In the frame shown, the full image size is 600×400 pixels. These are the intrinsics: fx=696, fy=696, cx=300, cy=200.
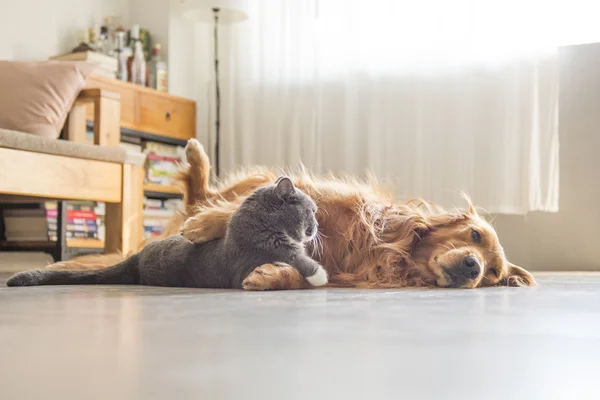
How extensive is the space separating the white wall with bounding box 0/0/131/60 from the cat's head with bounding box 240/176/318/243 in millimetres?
2568

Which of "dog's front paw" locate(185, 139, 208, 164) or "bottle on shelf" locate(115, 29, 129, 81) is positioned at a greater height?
"bottle on shelf" locate(115, 29, 129, 81)

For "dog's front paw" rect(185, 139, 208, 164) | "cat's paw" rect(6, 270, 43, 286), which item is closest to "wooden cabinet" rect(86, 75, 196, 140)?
"dog's front paw" rect(185, 139, 208, 164)

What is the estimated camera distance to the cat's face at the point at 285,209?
53.1 inches

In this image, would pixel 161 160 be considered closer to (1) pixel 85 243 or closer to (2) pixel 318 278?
(1) pixel 85 243

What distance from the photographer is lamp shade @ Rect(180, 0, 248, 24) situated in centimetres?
357

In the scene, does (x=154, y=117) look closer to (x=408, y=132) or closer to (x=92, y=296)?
(x=408, y=132)

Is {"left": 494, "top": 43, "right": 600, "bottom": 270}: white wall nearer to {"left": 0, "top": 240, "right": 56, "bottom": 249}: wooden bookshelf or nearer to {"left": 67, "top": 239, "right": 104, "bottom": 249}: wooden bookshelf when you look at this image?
{"left": 67, "top": 239, "right": 104, "bottom": 249}: wooden bookshelf

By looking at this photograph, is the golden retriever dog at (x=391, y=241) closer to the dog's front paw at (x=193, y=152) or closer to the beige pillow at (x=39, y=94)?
the dog's front paw at (x=193, y=152)

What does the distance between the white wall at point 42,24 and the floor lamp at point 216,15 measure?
0.59 metres

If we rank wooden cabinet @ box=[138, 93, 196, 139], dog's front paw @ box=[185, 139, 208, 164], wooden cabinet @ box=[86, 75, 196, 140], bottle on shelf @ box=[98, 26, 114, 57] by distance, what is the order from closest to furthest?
dog's front paw @ box=[185, 139, 208, 164], wooden cabinet @ box=[86, 75, 196, 140], wooden cabinet @ box=[138, 93, 196, 139], bottle on shelf @ box=[98, 26, 114, 57]

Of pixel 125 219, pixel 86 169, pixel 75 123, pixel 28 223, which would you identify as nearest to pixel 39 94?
pixel 75 123

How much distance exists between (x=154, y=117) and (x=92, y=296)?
9.00 ft

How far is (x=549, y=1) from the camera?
10.2 feet

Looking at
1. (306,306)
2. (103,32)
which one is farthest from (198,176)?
(103,32)
